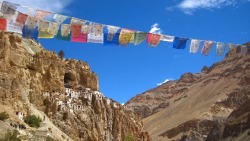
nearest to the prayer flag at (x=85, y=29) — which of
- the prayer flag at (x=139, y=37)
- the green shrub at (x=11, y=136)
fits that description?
the prayer flag at (x=139, y=37)

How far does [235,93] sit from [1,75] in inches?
5031

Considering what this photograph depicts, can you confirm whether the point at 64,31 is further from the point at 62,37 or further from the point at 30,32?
the point at 30,32

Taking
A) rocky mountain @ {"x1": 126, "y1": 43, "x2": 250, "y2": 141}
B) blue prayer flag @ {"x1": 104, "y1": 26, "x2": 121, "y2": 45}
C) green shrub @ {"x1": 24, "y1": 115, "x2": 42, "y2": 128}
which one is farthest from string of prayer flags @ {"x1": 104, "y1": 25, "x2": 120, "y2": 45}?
rocky mountain @ {"x1": 126, "y1": 43, "x2": 250, "y2": 141}

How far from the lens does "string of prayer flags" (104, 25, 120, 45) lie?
26.9m

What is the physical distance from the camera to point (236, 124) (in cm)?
8612

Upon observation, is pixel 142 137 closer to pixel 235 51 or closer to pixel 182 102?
pixel 235 51

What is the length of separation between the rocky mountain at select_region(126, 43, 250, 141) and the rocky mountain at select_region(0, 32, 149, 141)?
97.7 feet

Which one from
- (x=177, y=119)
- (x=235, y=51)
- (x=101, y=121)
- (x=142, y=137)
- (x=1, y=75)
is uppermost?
(x=235, y=51)

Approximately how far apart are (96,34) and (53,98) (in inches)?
901

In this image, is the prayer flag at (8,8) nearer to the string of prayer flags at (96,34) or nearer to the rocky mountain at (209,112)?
the string of prayer flags at (96,34)

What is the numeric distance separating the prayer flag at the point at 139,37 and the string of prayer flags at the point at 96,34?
2276mm

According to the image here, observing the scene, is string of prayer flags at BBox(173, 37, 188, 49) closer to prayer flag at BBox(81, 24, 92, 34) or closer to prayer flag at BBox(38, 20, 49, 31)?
prayer flag at BBox(81, 24, 92, 34)

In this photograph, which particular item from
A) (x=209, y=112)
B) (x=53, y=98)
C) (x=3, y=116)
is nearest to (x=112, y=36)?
(x=3, y=116)

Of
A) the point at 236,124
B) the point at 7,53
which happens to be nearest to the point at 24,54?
the point at 7,53
